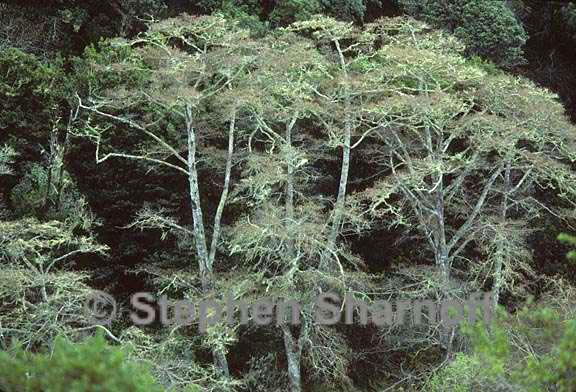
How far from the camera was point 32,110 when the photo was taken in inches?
570

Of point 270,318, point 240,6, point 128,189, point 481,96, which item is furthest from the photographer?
point 240,6

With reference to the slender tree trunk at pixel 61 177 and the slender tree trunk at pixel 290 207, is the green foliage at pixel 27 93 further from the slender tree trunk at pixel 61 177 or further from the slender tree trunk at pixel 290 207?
the slender tree trunk at pixel 290 207

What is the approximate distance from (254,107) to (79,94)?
3.93m

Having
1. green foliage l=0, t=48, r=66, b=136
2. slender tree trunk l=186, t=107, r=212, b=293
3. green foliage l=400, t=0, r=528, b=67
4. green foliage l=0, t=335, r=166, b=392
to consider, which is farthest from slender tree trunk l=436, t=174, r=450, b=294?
green foliage l=0, t=335, r=166, b=392

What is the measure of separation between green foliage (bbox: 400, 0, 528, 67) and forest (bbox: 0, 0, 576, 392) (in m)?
→ 3.37

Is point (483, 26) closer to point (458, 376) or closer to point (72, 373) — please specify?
point (458, 376)

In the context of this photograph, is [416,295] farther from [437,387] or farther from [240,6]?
[240,6]

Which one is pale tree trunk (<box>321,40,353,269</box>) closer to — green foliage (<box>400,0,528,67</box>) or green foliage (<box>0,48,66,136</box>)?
green foliage (<box>0,48,66,136</box>)

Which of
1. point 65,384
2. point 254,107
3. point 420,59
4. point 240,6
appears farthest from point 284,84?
point 65,384

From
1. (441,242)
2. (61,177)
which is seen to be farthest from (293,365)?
(61,177)

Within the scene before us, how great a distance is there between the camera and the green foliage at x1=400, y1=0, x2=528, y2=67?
19.9 metres

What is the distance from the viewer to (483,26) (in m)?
19.9

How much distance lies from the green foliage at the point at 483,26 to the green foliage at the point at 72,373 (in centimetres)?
1722

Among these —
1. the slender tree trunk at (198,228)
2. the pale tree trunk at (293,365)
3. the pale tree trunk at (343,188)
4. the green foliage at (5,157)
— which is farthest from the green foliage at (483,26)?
the green foliage at (5,157)
